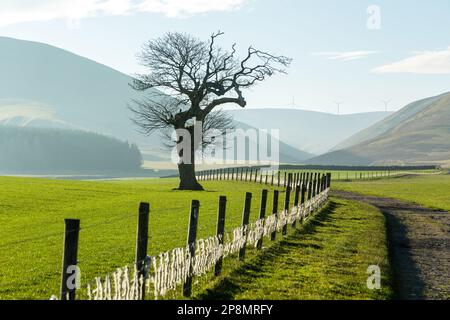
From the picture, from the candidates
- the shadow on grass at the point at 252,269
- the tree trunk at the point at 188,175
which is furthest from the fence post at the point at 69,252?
the tree trunk at the point at 188,175

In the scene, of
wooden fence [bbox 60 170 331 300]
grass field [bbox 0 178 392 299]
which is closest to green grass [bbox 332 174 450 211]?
grass field [bbox 0 178 392 299]

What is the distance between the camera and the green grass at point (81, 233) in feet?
50.2

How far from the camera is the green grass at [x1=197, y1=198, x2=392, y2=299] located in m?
13.1

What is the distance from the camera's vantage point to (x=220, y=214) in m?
15.1

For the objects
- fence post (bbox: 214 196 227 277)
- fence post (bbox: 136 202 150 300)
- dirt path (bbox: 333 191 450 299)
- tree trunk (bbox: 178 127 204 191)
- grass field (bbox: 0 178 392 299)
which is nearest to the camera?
fence post (bbox: 136 202 150 300)

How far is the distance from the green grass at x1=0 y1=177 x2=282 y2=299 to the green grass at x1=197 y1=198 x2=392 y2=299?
10.5ft

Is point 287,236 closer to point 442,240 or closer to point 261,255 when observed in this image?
point 261,255

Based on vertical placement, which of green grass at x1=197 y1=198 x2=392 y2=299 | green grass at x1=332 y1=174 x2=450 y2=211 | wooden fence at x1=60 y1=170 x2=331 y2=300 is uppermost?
green grass at x1=332 y1=174 x2=450 y2=211

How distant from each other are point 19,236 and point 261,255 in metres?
10.2

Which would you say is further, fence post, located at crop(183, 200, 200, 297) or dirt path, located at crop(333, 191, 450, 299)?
dirt path, located at crop(333, 191, 450, 299)

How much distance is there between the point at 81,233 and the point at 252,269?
426 inches

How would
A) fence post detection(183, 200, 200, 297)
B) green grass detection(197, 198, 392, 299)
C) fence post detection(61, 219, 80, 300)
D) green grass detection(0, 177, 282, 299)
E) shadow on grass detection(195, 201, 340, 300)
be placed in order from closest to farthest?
fence post detection(61, 219, 80, 300) → fence post detection(183, 200, 200, 297) → shadow on grass detection(195, 201, 340, 300) → green grass detection(197, 198, 392, 299) → green grass detection(0, 177, 282, 299)

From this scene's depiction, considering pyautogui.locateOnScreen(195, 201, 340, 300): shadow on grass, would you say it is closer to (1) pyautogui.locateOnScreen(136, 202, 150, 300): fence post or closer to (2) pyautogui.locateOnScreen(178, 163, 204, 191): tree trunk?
(1) pyautogui.locateOnScreen(136, 202, 150, 300): fence post
